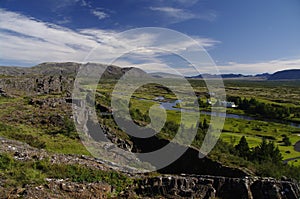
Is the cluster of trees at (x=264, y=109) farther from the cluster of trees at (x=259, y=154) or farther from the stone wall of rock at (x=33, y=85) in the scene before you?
the stone wall of rock at (x=33, y=85)

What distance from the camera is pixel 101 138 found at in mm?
25844

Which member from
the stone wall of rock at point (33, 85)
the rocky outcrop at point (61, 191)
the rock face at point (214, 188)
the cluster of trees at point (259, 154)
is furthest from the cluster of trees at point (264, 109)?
the rocky outcrop at point (61, 191)

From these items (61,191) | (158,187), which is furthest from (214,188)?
(61,191)

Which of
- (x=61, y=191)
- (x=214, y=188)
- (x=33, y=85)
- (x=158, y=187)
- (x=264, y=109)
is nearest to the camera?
(x=61, y=191)

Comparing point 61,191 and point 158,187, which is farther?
point 158,187

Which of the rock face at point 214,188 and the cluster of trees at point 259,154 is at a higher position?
the rock face at point 214,188

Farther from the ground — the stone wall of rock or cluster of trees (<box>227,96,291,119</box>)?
the stone wall of rock

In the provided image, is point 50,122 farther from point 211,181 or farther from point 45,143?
point 211,181

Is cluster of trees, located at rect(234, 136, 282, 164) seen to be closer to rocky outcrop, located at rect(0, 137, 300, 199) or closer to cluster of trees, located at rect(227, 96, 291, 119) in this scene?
rocky outcrop, located at rect(0, 137, 300, 199)

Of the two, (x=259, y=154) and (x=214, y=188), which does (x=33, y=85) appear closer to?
(x=259, y=154)

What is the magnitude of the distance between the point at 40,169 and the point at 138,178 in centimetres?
465

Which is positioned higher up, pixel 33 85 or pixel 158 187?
pixel 33 85

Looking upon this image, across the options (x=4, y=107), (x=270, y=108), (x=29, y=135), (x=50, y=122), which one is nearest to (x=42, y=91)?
(x=4, y=107)

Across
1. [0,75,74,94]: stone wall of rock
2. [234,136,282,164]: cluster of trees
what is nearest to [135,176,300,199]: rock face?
[234,136,282,164]: cluster of trees
